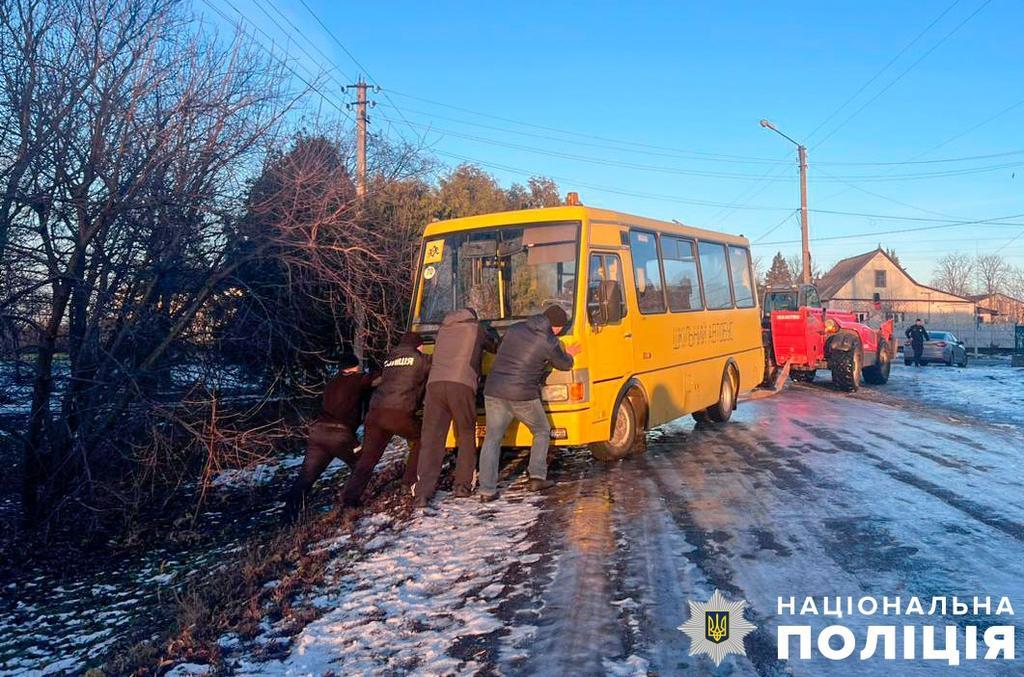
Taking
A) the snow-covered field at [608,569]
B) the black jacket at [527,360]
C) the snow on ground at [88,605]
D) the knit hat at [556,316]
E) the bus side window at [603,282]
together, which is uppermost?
the bus side window at [603,282]

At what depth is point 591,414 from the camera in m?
8.56

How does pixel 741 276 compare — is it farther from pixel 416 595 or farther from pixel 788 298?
pixel 416 595

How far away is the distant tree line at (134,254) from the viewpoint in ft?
25.5

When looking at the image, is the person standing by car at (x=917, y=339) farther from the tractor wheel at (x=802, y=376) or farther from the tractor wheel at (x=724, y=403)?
the tractor wheel at (x=724, y=403)

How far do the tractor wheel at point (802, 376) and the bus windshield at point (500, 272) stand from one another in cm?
1358

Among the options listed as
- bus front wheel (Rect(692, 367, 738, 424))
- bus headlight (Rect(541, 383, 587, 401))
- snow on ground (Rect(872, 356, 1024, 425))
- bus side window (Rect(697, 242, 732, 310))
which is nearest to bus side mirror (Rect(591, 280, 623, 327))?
bus headlight (Rect(541, 383, 587, 401))

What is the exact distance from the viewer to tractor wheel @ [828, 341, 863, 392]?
18.2m

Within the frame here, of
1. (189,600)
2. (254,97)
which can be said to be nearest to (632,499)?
(189,600)

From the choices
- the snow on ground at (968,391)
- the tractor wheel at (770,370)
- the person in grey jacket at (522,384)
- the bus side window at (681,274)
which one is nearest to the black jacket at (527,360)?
the person in grey jacket at (522,384)

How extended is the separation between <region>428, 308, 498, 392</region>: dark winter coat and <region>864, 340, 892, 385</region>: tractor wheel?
16.3m

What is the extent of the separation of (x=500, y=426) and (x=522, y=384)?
1.75ft

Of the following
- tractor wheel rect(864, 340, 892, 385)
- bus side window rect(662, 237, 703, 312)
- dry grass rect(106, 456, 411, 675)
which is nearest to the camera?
dry grass rect(106, 456, 411, 675)

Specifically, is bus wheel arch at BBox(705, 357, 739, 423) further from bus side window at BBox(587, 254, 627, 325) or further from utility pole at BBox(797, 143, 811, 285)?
utility pole at BBox(797, 143, 811, 285)

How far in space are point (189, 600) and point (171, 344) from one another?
13.8 feet
